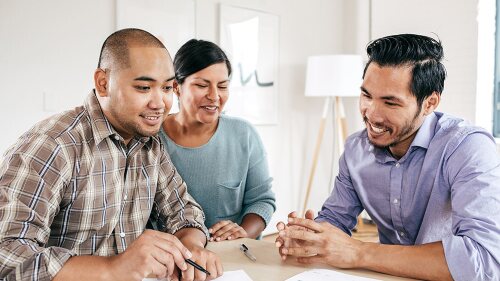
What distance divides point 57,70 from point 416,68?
2.46m

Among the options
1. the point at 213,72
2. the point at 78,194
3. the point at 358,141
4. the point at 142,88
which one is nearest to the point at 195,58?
the point at 213,72

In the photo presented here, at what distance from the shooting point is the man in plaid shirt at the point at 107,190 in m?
1.14

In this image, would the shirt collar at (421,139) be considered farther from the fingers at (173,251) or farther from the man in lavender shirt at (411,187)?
the fingers at (173,251)

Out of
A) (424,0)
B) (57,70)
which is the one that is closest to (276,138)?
(424,0)

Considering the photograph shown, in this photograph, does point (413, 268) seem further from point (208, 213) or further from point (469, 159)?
point (208, 213)

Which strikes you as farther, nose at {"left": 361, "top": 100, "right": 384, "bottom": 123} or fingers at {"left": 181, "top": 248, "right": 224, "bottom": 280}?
nose at {"left": 361, "top": 100, "right": 384, "bottom": 123}

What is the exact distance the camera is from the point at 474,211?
Result: 4.17 feet

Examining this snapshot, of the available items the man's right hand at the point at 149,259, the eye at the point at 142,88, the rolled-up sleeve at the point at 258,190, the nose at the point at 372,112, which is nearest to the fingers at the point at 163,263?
the man's right hand at the point at 149,259

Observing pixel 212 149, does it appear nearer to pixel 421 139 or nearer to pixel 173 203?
pixel 173 203

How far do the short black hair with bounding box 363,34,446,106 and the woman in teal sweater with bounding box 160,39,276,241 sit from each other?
0.68 meters

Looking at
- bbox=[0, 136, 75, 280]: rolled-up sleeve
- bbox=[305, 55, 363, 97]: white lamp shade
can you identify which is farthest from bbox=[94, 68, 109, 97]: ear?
bbox=[305, 55, 363, 97]: white lamp shade

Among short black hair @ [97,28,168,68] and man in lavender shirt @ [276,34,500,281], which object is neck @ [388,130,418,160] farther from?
short black hair @ [97,28,168,68]

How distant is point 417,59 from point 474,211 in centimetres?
53

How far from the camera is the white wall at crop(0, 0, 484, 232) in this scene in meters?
3.10
